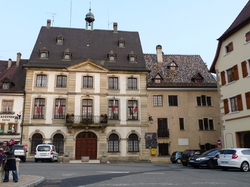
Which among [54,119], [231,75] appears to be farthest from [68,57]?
[231,75]

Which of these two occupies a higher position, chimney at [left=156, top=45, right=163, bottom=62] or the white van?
chimney at [left=156, top=45, right=163, bottom=62]

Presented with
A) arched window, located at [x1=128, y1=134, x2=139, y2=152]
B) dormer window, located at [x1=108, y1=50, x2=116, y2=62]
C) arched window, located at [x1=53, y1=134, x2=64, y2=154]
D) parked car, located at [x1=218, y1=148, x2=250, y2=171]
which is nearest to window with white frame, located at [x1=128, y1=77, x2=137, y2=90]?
dormer window, located at [x1=108, y1=50, x2=116, y2=62]

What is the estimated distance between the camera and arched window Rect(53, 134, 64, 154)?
3138 centimetres

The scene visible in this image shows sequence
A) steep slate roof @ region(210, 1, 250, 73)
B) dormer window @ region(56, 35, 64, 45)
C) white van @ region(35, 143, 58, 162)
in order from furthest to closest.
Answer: dormer window @ region(56, 35, 64, 45)
white van @ region(35, 143, 58, 162)
steep slate roof @ region(210, 1, 250, 73)

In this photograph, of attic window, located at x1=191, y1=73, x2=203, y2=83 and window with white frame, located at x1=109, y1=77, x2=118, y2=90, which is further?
attic window, located at x1=191, y1=73, x2=203, y2=83

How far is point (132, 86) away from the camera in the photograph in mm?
34375

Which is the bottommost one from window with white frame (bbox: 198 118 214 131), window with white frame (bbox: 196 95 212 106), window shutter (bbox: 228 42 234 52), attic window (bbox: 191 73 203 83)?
window with white frame (bbox: 198 118 214 131)

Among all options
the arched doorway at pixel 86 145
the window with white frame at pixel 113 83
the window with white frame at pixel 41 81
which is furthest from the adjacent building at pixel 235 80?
the window with white frame at pixel 41 81

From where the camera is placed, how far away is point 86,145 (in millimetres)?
31938

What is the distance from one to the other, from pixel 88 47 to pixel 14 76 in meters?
10.6

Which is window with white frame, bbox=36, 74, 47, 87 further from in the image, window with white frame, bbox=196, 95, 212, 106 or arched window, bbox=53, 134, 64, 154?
window with white frame, bbox=196, 95, 212, 106

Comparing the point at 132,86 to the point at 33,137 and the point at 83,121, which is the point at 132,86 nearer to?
the point at 83,121

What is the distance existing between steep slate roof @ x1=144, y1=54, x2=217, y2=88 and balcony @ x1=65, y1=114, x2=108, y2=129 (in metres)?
7.58

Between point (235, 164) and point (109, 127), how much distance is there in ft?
59.8
